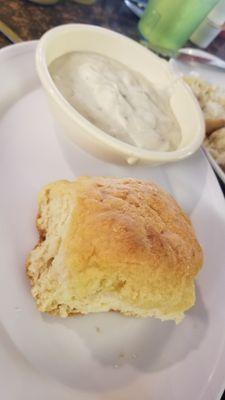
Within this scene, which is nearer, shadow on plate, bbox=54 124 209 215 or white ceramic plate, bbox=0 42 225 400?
white ceramic plate, bbox=0 42 225 400

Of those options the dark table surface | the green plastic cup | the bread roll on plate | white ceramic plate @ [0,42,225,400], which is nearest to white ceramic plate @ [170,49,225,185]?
the green plastic cup

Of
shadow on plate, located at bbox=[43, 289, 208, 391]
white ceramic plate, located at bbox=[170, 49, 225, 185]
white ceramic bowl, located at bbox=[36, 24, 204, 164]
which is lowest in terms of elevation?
shadow on plate, located at bbox=[43, 289, 208, 391]

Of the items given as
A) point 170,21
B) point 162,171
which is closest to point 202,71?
point 170,21

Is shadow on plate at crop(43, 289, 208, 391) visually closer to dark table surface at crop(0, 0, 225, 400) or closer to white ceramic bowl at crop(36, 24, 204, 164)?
white ceramic bowl at crop(36, 24, 204, 164)

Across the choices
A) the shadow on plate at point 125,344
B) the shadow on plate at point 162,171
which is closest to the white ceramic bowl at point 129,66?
the shadow on plate at point 162,171

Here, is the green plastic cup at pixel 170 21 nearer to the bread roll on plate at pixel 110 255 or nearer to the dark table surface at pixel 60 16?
the dark table surface at pixel 60 16

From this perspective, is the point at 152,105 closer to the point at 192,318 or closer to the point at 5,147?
the point at 5,147
